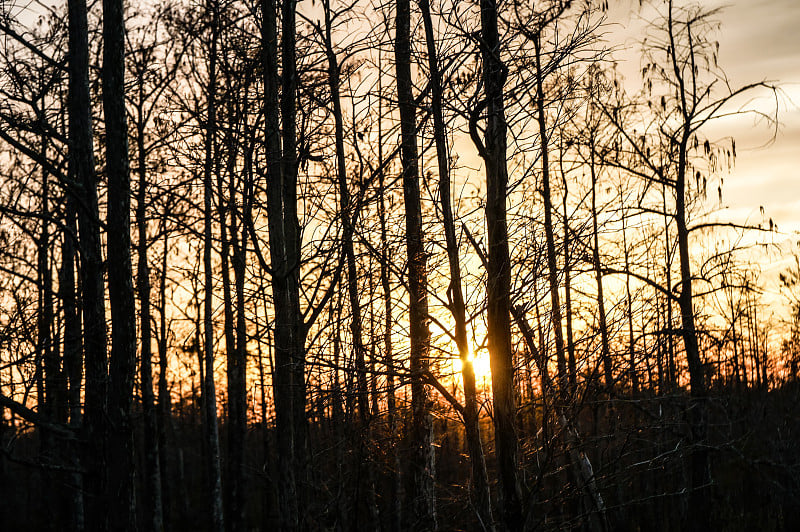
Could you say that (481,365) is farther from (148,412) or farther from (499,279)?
(148,412)

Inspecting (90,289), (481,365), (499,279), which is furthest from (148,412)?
(499,279)

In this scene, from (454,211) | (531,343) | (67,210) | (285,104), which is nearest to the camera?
(531,343)

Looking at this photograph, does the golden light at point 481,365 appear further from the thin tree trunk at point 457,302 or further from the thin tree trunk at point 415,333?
the thin tree trunk at point 415,333

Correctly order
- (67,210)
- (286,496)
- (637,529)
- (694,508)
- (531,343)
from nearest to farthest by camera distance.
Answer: (531,343)
(286,496)
(67,210)
(694,508)
(637,529)

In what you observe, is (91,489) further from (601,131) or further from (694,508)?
(601,131)

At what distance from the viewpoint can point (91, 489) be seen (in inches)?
264

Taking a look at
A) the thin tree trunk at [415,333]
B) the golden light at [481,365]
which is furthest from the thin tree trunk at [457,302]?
the thin tree trunk at [415,333]

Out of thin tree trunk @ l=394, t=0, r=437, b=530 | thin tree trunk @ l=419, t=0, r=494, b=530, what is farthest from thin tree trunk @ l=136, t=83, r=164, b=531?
thin tree trunk @ l=419, t=0, r=494, b=530

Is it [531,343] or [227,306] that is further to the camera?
[227,306]

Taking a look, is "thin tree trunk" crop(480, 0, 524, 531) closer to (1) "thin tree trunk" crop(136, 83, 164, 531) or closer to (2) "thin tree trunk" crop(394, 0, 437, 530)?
(2) "thin tree trunk" crop(394, 0, 437, 530)

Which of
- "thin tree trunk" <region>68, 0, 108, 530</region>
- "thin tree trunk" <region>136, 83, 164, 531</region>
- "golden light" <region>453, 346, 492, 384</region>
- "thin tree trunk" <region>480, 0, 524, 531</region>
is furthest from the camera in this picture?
"thin tree trunk" <region>136, 83, 164, 531</region>

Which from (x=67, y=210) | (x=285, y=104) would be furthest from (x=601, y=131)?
(x=67, y=210)

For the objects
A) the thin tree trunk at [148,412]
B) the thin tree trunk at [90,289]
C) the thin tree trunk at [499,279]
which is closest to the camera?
the thin tree trunk at [499,279]

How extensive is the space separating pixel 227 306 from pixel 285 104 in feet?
24.9
